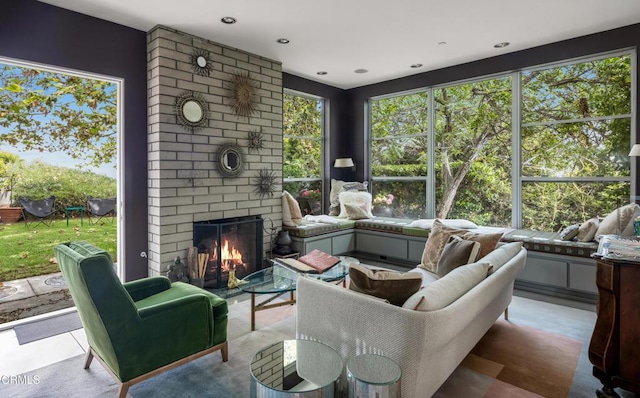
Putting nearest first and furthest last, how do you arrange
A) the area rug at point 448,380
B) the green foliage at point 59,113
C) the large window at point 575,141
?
1. the area rug at point 448,380
2. the green foliage at point 59,113
3. the large window at point 575,141

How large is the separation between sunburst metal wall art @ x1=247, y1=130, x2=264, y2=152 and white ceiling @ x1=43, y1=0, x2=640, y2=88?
39.4 inches

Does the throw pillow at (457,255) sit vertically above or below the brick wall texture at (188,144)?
below

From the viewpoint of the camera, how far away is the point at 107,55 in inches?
139

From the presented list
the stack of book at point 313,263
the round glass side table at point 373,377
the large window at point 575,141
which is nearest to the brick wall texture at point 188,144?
the stack of book at point 313,263

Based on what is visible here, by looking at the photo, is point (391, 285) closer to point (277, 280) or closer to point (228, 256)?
point (277, 280)

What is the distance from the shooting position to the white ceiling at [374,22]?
3.26 metres

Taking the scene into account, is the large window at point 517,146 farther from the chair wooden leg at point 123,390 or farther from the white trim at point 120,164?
the chair wooden leg at point 123,390

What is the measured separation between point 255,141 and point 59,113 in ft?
6.63

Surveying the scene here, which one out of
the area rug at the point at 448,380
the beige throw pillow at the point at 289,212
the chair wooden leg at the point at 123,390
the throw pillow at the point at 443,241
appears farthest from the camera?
the beige throw pillow at the point at 289,212

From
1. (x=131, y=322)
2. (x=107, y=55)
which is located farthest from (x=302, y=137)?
(x=131, y=322)

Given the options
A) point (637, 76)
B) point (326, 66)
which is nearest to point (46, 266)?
point (326, 66)

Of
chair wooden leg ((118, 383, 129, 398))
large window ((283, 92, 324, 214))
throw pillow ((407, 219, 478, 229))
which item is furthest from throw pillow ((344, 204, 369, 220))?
chair wooden leg ((118, 383, 129, 398))

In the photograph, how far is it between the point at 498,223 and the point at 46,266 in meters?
5.42

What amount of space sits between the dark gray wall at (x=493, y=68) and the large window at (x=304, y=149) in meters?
0.66
